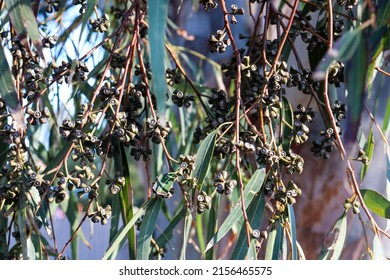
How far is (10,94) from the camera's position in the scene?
2.56 ft

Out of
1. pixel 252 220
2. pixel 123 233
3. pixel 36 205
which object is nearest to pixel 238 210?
pixel 252 220

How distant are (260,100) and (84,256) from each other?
1246mm

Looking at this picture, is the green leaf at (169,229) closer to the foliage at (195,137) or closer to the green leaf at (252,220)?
the foliage at (195,137)

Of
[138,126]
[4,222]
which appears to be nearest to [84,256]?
[4,222]

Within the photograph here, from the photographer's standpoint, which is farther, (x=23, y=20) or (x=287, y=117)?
(x=287, y=117)

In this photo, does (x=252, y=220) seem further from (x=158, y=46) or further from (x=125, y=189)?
(x=158, y=46)

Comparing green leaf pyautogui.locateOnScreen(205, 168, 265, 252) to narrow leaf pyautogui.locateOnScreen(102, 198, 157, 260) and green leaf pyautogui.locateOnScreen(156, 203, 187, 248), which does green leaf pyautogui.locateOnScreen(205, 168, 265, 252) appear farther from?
green leaf pyautogui.locateOnScreen(156, 203, 187, 248)

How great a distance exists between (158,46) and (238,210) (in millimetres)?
300

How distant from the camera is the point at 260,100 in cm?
86

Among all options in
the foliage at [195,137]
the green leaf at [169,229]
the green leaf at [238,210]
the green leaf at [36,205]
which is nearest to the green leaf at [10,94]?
the foliage at [195,137]

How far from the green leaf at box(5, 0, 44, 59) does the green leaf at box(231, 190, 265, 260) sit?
0.35 meters

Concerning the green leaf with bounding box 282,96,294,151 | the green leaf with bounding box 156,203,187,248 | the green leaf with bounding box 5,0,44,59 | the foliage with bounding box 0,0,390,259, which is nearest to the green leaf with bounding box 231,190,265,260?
the foliage with bounding box 0,0,390,259

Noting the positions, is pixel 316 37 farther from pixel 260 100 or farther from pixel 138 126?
pixel 138 126

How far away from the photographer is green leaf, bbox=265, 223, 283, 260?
0.86 m
